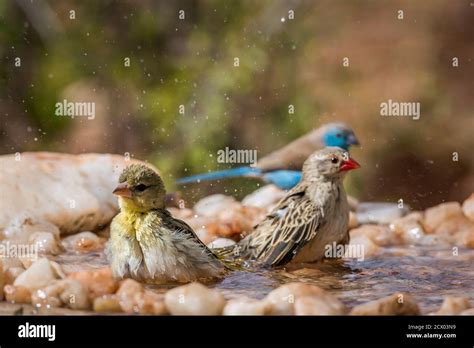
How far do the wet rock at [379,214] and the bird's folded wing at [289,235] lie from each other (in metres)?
1.41

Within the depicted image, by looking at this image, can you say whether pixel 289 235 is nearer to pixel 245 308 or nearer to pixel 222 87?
pixel 245 308

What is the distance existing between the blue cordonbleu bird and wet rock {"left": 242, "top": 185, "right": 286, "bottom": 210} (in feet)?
0.44

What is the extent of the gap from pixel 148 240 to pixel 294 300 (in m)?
0.84

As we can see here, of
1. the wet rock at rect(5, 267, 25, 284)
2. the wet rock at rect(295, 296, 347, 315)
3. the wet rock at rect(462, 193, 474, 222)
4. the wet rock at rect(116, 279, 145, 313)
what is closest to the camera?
the wet rock at rect(295, 296, 347, 315)

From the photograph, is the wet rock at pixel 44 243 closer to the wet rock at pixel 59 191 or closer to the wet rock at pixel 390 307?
the wet rock at pixel 59 191

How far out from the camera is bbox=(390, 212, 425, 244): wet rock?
6.50 m

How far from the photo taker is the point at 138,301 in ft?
14.3

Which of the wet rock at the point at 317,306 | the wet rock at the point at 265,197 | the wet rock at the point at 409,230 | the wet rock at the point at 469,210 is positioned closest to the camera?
the wet rock at the point at 317,306

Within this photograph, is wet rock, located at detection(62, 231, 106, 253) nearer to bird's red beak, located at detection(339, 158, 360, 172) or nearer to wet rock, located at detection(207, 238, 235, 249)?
wet rock, located at detection(207, 238, 235, 249)

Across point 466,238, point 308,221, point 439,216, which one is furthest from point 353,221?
point 308,221

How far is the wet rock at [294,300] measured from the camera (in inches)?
169

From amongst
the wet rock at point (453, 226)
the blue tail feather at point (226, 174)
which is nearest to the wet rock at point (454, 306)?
the wet rock at point (453, 226)

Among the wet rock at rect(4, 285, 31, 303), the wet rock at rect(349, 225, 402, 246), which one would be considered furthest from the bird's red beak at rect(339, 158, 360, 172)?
the wet rock at rect(4, 285, 31, 303)
